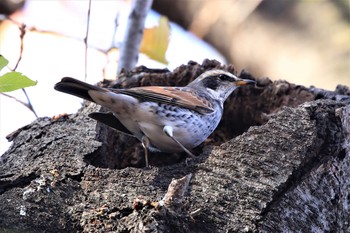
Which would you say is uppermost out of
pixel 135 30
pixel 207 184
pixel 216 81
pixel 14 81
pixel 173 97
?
pixel 135 30

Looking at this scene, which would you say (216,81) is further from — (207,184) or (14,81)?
(14,81)

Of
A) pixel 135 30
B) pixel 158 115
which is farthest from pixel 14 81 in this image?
pixel 135 30

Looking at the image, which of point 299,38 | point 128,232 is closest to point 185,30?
point 299,38

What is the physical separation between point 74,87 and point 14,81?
63.7 inches

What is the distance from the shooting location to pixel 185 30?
22.3 feet

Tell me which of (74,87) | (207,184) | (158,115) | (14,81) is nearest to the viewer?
(14,81)

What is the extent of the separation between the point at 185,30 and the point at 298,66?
1269mm

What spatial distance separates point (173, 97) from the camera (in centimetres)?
564

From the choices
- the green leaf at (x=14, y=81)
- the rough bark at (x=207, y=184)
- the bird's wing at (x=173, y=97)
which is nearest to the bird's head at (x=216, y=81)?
the bird's wing at (x=173, y=97)

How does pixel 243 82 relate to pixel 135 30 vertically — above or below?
below

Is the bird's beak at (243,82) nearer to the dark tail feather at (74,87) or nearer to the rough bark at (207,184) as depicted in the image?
the rough bark at (207,184)

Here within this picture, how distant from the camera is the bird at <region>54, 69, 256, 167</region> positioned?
216 inches

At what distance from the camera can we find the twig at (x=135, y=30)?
6.28 m

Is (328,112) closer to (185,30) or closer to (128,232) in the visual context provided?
(128,232)
